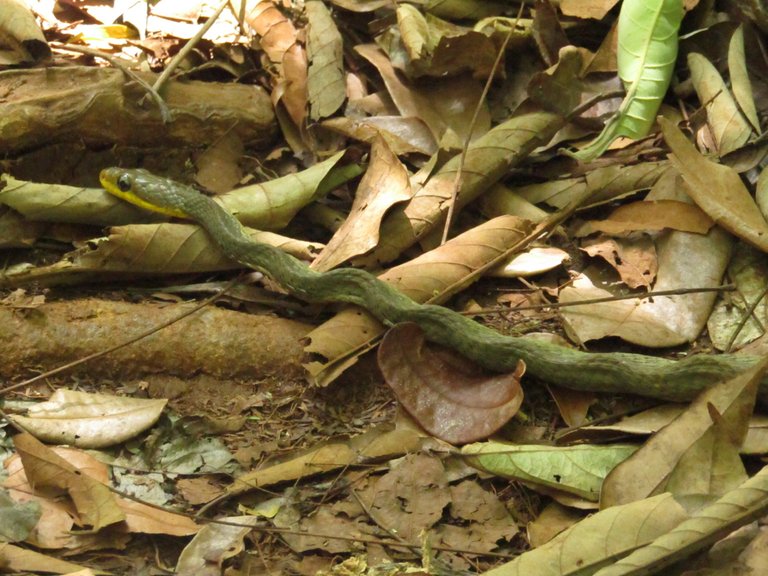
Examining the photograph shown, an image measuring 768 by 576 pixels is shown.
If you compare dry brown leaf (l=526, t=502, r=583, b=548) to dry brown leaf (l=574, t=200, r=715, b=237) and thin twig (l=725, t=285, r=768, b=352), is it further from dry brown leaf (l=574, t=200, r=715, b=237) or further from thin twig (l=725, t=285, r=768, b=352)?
dry brown leaf (l=574, t=200, r=715, b=237)

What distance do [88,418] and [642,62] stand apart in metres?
3.28

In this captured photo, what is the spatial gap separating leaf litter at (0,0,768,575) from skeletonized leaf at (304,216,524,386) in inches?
0.5

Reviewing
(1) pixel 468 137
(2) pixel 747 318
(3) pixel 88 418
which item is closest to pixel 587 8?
(1) pixel 468 137

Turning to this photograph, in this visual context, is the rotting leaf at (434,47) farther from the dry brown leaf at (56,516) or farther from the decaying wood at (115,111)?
the dry brown leaf at (56,516)

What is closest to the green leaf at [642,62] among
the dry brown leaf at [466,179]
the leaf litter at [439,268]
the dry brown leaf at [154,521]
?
the leaf litter at [439,268]

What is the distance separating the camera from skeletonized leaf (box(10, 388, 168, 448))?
339 centimetres

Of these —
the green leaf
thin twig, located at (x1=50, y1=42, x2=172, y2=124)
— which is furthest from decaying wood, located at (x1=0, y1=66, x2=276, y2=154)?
the green leaf

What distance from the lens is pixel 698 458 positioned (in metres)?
2.93

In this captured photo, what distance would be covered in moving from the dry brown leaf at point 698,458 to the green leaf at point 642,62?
1.68m

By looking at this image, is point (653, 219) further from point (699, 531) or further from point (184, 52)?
point (184, 52)

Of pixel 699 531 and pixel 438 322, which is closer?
pixel 699 531

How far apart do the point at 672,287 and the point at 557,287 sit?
1.73 ft

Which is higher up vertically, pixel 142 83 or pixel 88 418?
pixel 142 83

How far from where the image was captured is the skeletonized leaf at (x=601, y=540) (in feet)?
8.63
